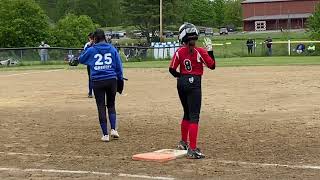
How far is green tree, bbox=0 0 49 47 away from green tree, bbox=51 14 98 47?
2.26 meters

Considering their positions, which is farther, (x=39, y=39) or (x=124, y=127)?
(x=39, y=39)

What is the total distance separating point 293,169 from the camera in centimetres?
739

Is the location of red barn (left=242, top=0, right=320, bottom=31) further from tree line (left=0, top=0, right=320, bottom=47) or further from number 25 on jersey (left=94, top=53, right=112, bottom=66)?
number 25 on jersey (left=94, top=53, right=112, bottom=66)

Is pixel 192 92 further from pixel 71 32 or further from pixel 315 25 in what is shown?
pixel 71 32

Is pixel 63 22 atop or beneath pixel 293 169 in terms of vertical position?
atop

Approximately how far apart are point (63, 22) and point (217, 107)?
54.5 metres

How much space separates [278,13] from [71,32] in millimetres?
51491

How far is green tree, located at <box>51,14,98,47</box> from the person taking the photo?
207 feet

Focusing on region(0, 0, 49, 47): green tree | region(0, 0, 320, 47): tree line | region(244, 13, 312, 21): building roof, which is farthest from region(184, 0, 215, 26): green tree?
region(0, 0, 49, 47): green tree

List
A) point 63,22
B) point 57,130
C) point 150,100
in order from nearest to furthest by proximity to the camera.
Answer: point 57,130 → point 150,100 → point 63,22

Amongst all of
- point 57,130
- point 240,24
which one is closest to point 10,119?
point 57,130

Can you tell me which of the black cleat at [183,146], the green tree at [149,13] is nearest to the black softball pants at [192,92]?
the black cleat at [183,146]

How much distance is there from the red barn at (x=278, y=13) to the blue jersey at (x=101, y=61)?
96.8 meters

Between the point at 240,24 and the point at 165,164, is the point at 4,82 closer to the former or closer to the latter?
the point at 165,164
